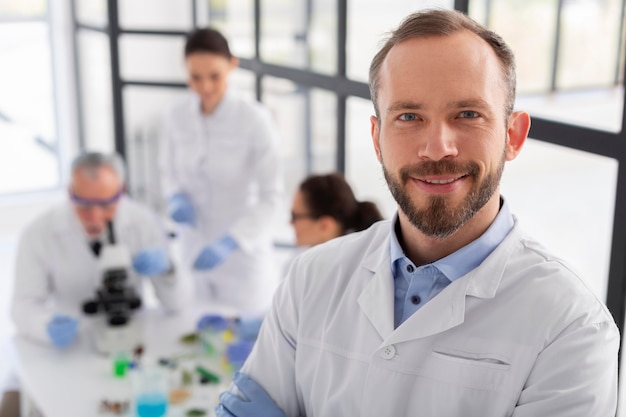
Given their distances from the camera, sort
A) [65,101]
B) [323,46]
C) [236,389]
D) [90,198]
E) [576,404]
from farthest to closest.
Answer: [65,101] → [323,46] → [90,198] → [236,389] → [576,404]

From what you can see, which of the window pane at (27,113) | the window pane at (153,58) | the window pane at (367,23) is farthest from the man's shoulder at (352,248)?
the window pane at (27,113)

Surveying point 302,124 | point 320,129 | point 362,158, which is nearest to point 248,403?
point 362,158

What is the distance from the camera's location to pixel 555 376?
1.14m

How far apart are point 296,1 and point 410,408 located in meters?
3.82

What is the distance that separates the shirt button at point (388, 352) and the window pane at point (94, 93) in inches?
196

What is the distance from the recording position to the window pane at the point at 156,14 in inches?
217

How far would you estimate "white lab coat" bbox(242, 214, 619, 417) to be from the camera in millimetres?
1148

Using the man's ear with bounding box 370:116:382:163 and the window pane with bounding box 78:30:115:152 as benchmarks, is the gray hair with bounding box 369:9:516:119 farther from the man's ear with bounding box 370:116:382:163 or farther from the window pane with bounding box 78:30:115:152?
the window pane with bounding box 78:30:115:152

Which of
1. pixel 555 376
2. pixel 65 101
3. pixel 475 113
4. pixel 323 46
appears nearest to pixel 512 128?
pixel 475 113

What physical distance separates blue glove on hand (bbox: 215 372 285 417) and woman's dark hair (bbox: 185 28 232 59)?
1879 millimetres

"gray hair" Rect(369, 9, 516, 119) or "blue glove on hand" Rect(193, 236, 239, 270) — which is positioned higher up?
"gray hair" Rect(369, 9, 516, 119)

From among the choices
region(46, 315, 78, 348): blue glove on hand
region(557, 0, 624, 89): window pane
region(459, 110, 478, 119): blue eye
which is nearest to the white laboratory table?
region(46, 315, 78, 348): blue glove on hand

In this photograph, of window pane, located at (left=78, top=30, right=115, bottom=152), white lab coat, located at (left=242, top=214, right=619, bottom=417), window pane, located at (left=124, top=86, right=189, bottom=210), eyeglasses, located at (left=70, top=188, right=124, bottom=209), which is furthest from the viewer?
window pane, located at (left=78, top=30, right=115, bottom=152)

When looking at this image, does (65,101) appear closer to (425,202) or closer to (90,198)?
(90,198)
